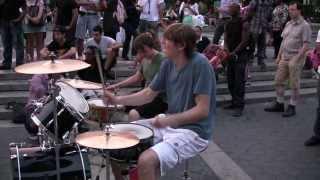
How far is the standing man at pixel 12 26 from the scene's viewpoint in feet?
32.9

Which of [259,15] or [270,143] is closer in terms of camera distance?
[270,143]

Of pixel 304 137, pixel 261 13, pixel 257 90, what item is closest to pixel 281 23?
pixel 261 13

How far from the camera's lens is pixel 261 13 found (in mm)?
11203

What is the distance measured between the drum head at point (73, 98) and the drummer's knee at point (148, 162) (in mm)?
1112

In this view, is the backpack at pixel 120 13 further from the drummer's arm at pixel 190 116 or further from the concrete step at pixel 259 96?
the drummer's arm at pixel 190 116

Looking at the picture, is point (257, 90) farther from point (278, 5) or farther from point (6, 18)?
point (6, 18)

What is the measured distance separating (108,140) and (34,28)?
6.65 metres

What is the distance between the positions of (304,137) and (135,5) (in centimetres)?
520

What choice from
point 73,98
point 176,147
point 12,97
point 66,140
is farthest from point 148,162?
point 12,97

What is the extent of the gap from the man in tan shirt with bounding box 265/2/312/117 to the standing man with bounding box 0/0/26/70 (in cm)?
460

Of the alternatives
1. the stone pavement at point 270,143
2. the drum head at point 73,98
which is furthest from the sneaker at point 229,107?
the drum head at point 73,98

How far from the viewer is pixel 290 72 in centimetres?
Answer: 878

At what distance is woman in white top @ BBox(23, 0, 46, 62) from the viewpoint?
1026 cm

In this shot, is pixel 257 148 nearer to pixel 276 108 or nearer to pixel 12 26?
pixel 276 108
